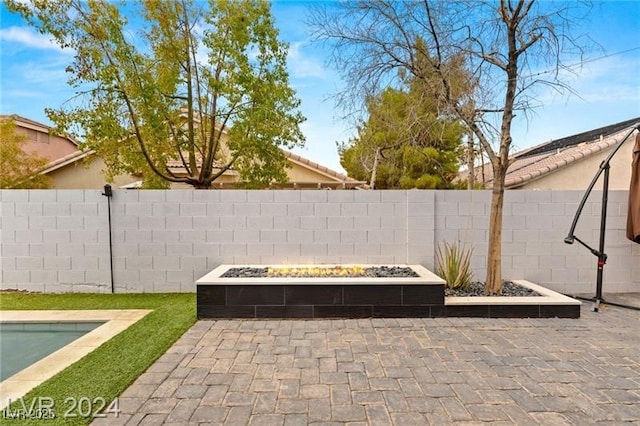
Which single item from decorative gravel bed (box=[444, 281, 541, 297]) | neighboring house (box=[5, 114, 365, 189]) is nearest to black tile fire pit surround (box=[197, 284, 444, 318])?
decorative gravel bed (box=[444, 281, 541, 297])

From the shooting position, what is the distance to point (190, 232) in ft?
21.3

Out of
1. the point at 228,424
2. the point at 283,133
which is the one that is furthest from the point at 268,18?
the point at 228,424

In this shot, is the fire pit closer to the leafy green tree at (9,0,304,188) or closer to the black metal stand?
the black metal stand

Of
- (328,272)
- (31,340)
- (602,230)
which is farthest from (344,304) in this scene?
(602,230)

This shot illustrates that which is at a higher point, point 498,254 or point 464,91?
point 464,91

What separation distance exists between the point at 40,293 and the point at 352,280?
5767mm

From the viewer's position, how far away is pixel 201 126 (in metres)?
8.66

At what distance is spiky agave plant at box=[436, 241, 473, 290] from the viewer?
19.0 ft

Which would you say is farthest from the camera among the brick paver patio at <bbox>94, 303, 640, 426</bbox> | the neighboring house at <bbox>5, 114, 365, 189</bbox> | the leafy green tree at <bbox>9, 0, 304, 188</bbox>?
the neighboring house at <bbox>5, 114, 365, 189</bbox>

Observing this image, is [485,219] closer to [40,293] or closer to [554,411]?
[554,411]

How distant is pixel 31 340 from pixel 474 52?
304 inches

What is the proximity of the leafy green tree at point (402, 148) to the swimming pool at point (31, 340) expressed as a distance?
5.98 metres

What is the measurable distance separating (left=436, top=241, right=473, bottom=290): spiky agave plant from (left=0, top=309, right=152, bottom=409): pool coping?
15.7ft

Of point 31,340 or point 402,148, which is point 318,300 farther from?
point 402,148
